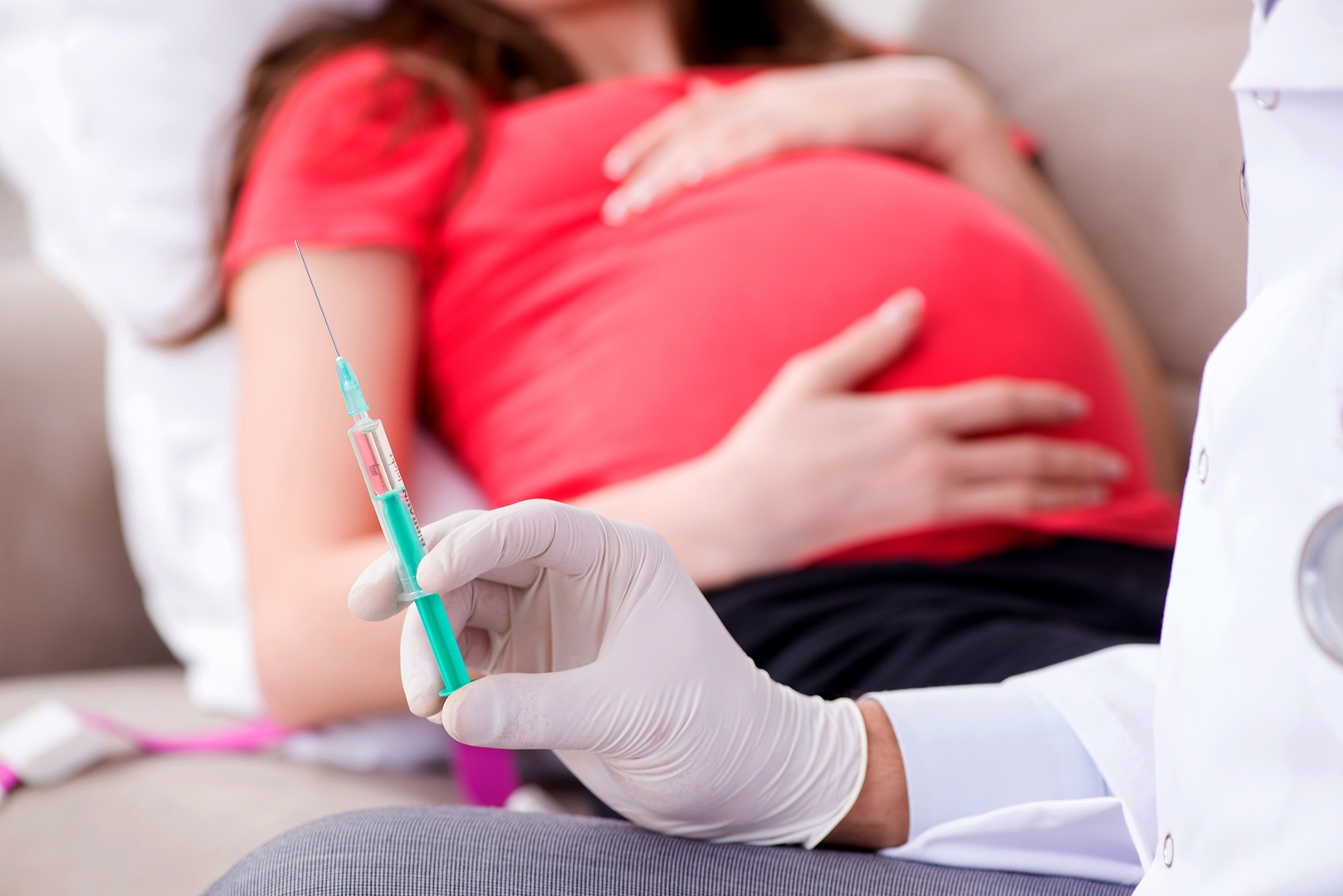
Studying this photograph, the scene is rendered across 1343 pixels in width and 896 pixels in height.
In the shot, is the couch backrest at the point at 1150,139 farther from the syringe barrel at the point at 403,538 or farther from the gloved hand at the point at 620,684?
the syringe barrel at the point at 403,538

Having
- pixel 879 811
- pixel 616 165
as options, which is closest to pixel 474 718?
pixel 879 811

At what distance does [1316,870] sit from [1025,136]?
3.08 ft

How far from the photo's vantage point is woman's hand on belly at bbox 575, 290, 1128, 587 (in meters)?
0.62

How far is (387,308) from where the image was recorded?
0.71 m

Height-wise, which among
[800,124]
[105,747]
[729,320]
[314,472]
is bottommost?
[105,747]

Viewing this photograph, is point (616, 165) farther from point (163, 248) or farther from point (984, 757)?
point (984, 757)

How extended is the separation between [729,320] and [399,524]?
15.4 inches

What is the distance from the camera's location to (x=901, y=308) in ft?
2.23

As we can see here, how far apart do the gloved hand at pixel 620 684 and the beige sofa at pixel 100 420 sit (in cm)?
26

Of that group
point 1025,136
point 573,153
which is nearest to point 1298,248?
point 573,153

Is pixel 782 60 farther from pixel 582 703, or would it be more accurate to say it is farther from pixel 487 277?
pixel 582 703

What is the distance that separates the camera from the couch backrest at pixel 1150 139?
932mm

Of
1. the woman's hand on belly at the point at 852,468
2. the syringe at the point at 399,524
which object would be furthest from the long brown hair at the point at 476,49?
the syringe at the point at 399,524

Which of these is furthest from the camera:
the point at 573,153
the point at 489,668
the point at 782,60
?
the point at 782,60
